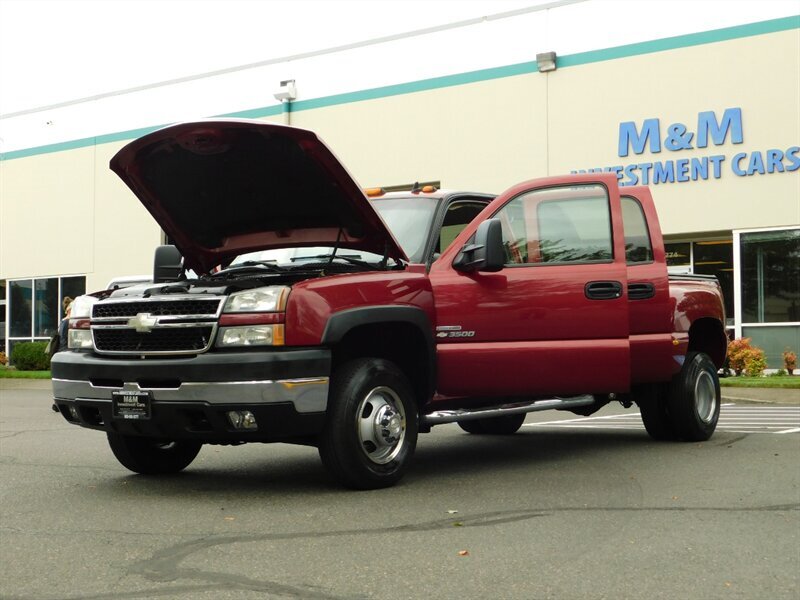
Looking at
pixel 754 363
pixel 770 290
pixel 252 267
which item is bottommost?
pixel 754 363

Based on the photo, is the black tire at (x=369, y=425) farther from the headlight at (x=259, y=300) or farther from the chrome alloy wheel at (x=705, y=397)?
the chrome alloy wheel at (x=705, y=397)

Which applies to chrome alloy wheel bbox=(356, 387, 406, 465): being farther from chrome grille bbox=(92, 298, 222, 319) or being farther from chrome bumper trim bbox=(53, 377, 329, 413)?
chrome grille bbox=(92, 298, 222, 319)

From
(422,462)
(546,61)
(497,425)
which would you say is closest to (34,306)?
(546,61)

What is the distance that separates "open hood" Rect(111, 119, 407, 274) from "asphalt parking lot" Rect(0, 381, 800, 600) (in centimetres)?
169

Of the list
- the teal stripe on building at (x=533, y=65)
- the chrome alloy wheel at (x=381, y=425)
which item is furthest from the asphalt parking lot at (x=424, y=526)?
the teal stripe on building at (x=533, y=65)

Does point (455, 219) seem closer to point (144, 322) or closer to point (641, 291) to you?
point (641, 291)

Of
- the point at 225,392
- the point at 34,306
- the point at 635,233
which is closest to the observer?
the point at 225,392

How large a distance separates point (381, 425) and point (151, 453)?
73.3 inches

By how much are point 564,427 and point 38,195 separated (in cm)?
2790

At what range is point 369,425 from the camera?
→ 7.15m

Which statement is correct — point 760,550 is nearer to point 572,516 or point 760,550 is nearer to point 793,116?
point 572,516

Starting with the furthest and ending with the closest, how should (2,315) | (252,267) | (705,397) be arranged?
(2,315)
(705,397)
(252,267)

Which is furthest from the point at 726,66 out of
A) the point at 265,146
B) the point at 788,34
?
the point at 265,146

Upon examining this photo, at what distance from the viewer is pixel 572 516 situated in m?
6.25
